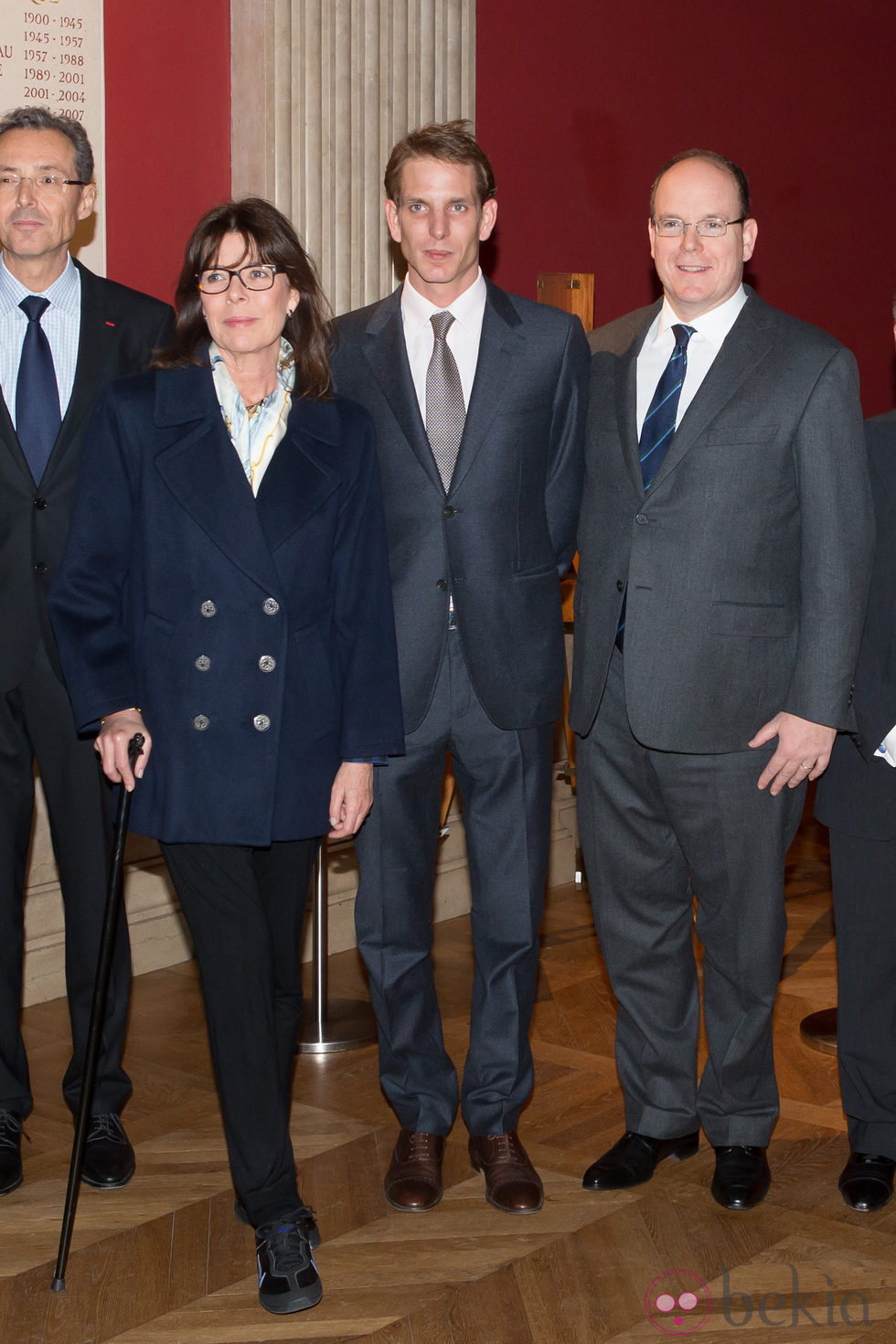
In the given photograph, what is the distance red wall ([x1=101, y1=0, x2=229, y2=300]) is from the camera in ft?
13.1

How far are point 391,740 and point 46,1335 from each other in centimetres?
111

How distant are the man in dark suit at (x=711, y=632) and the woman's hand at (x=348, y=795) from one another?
51 cm

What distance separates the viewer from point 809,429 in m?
2.81

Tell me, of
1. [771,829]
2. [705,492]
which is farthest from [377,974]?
[705,492]

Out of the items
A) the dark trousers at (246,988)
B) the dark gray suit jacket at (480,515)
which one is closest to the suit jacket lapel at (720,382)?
the dark gray suit jacket at (480,515)

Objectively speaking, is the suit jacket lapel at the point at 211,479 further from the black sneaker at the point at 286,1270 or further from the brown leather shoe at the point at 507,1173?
the brown leather shoe at the point at 507,1173

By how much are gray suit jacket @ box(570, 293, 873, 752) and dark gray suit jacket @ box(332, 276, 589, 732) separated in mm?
182

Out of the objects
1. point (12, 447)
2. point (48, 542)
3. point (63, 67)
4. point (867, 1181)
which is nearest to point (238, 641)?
point (48, 542)

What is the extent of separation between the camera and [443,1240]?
2.95 meters

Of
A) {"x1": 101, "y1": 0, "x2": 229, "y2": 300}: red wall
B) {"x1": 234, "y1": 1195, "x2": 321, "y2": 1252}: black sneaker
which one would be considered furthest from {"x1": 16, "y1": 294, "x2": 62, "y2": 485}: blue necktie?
{"x1": 234, "y1": 1195, "x2": 321, "y2": 1252}: black sneaker

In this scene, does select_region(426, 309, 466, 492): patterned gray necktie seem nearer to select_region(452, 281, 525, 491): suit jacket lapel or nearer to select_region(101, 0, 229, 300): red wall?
select_region(452, 281, 525, 491): suit jacket lapel

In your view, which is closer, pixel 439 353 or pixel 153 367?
pixel 153 367

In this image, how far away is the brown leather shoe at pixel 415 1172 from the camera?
121 inches

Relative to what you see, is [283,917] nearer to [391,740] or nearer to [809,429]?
[391,740]
